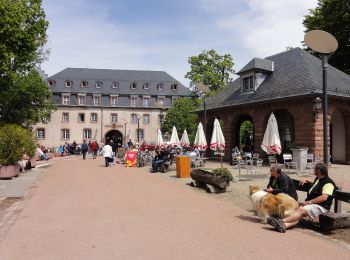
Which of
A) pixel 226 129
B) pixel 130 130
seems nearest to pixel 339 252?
pixel 226 129

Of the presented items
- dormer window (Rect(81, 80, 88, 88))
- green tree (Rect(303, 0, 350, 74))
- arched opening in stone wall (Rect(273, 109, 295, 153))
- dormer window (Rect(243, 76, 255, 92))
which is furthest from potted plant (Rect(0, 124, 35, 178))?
dormer window (Rect(81, 80, 88, 88))

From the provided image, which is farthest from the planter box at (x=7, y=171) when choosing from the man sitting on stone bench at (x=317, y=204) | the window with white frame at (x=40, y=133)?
the window with white frame at (x=40, y=133)

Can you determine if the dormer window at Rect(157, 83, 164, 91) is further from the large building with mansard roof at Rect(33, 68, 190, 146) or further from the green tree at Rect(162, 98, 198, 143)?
the green tree at Rect(162, 98, 198, 143)

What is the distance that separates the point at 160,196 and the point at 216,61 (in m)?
43.6

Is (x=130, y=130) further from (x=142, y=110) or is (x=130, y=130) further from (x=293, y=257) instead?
(x=293, y=257)

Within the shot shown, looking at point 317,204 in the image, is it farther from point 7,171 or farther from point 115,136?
point 115,136

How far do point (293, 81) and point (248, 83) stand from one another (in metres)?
4.70

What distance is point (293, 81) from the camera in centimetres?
2208

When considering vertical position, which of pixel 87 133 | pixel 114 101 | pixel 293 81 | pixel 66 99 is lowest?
pixel 87 133

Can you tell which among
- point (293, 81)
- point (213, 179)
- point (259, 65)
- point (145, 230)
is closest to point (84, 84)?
point (259, 65)

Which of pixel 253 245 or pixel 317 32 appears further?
pixel 317 32

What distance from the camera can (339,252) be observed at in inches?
229

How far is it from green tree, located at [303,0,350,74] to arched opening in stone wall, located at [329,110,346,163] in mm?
10294

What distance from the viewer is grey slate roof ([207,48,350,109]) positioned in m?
20.7
